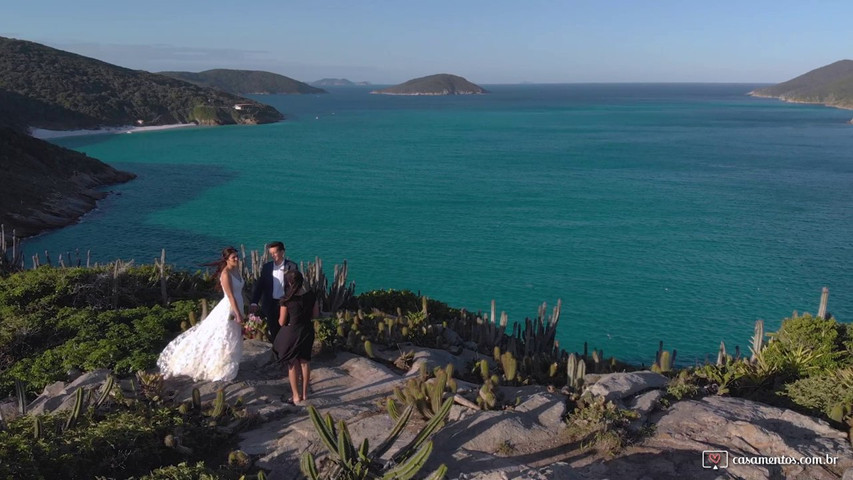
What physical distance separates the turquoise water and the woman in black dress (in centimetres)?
1440

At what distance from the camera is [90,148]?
67500mm

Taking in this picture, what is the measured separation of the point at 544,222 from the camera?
119 ft

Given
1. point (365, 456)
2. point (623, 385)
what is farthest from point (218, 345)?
point (623, 385)

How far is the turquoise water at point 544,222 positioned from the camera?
24234 millimetres

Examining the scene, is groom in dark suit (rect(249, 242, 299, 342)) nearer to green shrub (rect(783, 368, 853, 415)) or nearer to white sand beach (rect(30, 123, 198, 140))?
green shrub (rect(783, 368, 853, 415))

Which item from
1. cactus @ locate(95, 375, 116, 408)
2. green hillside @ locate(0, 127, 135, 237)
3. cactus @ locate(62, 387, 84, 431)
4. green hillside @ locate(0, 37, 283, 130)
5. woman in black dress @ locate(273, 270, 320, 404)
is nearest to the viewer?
cactus @ locate(62, 387, 84, 431)

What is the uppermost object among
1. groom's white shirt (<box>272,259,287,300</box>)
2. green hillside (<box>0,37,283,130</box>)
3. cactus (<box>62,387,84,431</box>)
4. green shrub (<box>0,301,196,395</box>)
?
green hillside (<box>0,37,283,130</box>)

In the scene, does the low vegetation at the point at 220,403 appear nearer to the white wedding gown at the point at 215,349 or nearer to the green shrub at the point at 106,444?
the green shrub at the point at 106,444

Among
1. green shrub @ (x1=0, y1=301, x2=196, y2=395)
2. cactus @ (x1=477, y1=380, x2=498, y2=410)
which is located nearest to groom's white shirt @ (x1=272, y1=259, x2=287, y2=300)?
green shrub @ (x1=0, y1=301, x2=196, y2=395)

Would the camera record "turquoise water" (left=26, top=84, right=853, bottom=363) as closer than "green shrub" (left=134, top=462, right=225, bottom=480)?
No

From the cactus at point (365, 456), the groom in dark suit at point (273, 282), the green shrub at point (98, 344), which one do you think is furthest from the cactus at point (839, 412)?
the green shrub at point (98, 344)

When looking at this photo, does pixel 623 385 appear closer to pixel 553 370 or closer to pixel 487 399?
pixel 553 370

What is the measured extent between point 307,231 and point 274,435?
28553 mm

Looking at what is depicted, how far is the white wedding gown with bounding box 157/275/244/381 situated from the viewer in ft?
25.8
